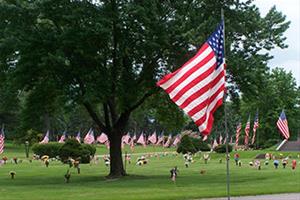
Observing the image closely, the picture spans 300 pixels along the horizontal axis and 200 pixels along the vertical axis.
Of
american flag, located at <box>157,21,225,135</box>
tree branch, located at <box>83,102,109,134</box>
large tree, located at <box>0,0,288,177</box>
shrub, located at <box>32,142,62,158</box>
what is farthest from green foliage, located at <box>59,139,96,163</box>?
american flag, located at <box>157,21,225,135</box>

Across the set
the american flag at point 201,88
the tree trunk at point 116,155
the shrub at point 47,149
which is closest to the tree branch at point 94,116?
the tree trunk at point 116,155

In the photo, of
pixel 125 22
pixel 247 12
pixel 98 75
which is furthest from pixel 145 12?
pixel 247 12

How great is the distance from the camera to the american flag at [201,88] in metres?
13.9

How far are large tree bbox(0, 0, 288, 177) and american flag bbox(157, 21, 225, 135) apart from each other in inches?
588

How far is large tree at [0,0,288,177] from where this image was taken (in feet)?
98.8

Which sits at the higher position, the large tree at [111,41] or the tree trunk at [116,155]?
the large tree at [111,41]

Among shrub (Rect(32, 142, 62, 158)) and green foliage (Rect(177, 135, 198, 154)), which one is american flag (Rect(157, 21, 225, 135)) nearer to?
shrub (Rect(32, 142, 62, 158))

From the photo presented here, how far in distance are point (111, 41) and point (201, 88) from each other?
740 inches

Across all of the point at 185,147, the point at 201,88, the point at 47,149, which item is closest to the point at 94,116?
the point at 201,88

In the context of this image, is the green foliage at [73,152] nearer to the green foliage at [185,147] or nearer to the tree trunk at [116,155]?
the tree trunk at [116,155]

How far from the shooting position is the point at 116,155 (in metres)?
36.3

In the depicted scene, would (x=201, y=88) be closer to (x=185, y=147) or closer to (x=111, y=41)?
(x=111, y=41)

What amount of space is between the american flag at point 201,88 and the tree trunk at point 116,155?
22390 millimetres

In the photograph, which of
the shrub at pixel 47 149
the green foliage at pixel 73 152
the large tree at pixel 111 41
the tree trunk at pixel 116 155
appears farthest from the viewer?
the shrub at pixel 47 149
